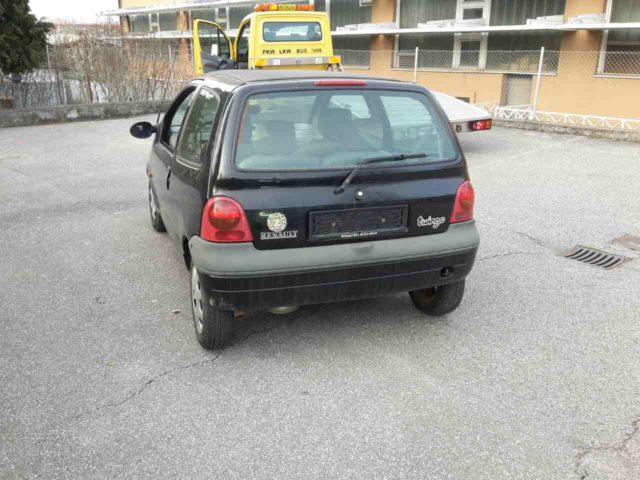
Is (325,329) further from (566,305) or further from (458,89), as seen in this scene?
(458,89)

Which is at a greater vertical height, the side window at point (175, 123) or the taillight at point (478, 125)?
the side window at point (175, 123)

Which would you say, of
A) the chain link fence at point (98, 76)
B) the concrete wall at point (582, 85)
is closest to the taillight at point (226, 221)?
the chain link fence at point (98, 76)

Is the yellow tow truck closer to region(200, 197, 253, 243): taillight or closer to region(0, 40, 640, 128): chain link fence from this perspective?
region(0, 40, 640, 128): chain link fence

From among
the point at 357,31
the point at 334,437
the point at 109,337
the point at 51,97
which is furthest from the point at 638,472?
the point at 357,31

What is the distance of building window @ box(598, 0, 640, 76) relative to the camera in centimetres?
1508

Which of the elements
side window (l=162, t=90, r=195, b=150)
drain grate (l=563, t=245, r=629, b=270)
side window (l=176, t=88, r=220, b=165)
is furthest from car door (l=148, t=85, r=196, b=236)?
drain grate (l=563, t=245, r=629, b=270)

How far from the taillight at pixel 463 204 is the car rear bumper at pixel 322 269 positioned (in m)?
0.07

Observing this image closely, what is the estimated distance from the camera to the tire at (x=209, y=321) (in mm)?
3498

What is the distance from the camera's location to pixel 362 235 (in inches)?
134

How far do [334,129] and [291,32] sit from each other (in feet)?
32.0

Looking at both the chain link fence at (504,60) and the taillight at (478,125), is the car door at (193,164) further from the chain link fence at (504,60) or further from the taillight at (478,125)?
the chain link fence at (504,60)

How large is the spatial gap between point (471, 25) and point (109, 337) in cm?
1813

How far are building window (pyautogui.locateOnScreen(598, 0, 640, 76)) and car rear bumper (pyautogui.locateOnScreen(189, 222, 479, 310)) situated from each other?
46.4ft

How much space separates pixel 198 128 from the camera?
3.90 meters
